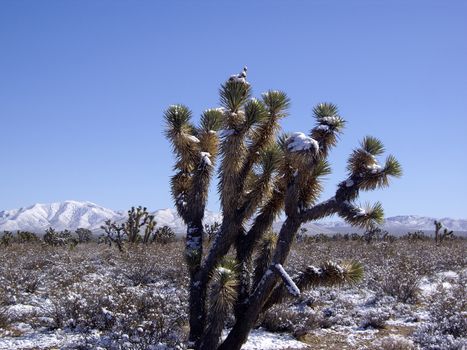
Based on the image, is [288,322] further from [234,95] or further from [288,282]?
[234,95]

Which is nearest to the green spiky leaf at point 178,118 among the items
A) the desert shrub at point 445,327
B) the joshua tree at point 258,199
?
the joshua tree at point 258,199

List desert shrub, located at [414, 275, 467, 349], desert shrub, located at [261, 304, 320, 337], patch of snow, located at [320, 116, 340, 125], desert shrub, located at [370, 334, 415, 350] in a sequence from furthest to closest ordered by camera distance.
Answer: desert shrub, located at [261, 304, 320, 337], desert shrub, located at [414, 275, 467, 349], desert shrub, located at [370, 334, 415, 350], patch of snow, located at [320, 116, 340, 125]

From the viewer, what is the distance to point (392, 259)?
17078mm

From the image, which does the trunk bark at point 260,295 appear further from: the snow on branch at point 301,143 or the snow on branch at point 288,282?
the snow on branch at point 301,143

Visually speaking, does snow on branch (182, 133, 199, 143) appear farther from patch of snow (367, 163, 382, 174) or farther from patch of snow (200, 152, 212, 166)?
patch of snow (367, 163, 382, 174)

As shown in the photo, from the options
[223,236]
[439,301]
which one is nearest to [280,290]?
[223,236]

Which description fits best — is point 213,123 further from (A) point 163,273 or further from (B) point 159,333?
(A) point 163,273

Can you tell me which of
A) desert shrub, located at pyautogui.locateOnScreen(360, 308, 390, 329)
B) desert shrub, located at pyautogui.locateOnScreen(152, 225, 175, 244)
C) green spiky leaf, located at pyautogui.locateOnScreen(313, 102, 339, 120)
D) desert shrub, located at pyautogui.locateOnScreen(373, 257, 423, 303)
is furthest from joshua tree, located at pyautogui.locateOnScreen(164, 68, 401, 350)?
desert shrub, located at pyautogui.locateOnScreen(152, 225, 175, 244)

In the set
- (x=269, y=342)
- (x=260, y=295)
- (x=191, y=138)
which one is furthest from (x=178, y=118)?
(x=269, y=342)

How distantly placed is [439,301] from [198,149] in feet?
21.0

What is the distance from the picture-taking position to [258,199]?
738 centimetres

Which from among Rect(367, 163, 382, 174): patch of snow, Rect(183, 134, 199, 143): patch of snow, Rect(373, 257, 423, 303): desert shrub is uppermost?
Rect(183, 134, 199, 143): patch of snow

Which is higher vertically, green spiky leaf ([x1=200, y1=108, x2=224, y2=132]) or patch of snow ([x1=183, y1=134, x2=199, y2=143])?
green spiky leaf ([x1=200, y1=108, x2=224, y2=132])

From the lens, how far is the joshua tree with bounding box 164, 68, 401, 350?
275 inches
